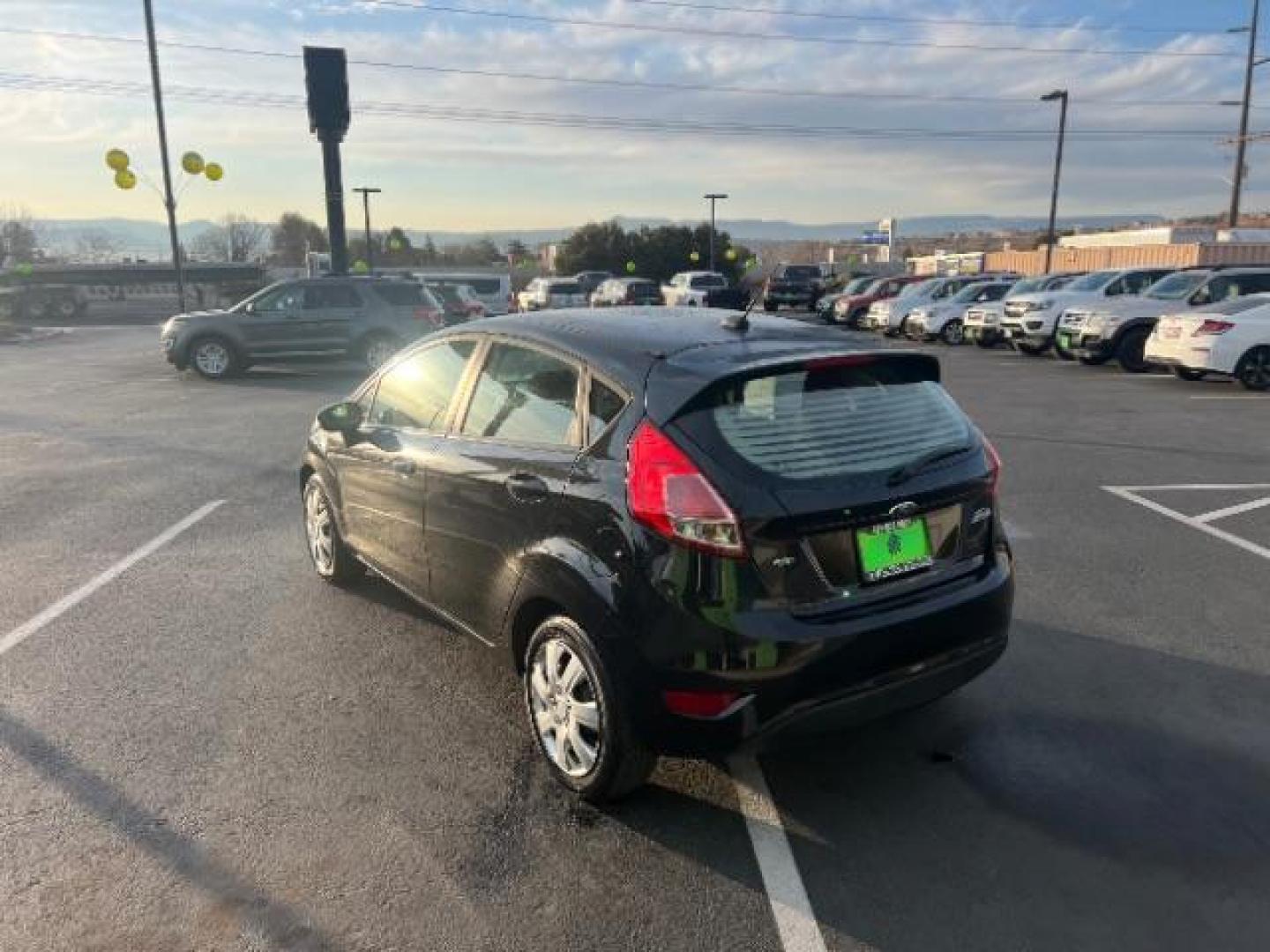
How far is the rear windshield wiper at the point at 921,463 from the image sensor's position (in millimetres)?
3137

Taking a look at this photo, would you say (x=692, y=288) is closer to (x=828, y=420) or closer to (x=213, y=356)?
(x=213, y=356)

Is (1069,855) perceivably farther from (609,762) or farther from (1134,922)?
(609,762)

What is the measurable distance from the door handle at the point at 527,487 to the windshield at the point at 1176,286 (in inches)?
636

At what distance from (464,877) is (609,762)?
0.56m

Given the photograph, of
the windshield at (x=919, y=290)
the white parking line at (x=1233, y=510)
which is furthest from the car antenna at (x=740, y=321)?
the windshield at (x=919, y=290)

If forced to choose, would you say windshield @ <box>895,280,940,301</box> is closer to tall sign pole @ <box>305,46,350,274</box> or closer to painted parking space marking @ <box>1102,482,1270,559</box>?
tall sign pole @ <box>305,46,350,274</box>

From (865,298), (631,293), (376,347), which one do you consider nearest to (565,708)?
(376,347)

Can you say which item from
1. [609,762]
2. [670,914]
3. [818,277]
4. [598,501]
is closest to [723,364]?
[598,501]

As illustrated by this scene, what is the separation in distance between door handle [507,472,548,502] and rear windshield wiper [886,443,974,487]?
3.89 feet

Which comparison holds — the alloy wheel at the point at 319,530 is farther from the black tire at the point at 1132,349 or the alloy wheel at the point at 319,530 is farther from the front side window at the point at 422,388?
the black tire at the point at 1132,349

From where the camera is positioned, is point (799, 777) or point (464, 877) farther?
Answer: point (799, 777)

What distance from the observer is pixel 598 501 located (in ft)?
10.1

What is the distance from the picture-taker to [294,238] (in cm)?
9294

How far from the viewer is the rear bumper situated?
9.44ft
